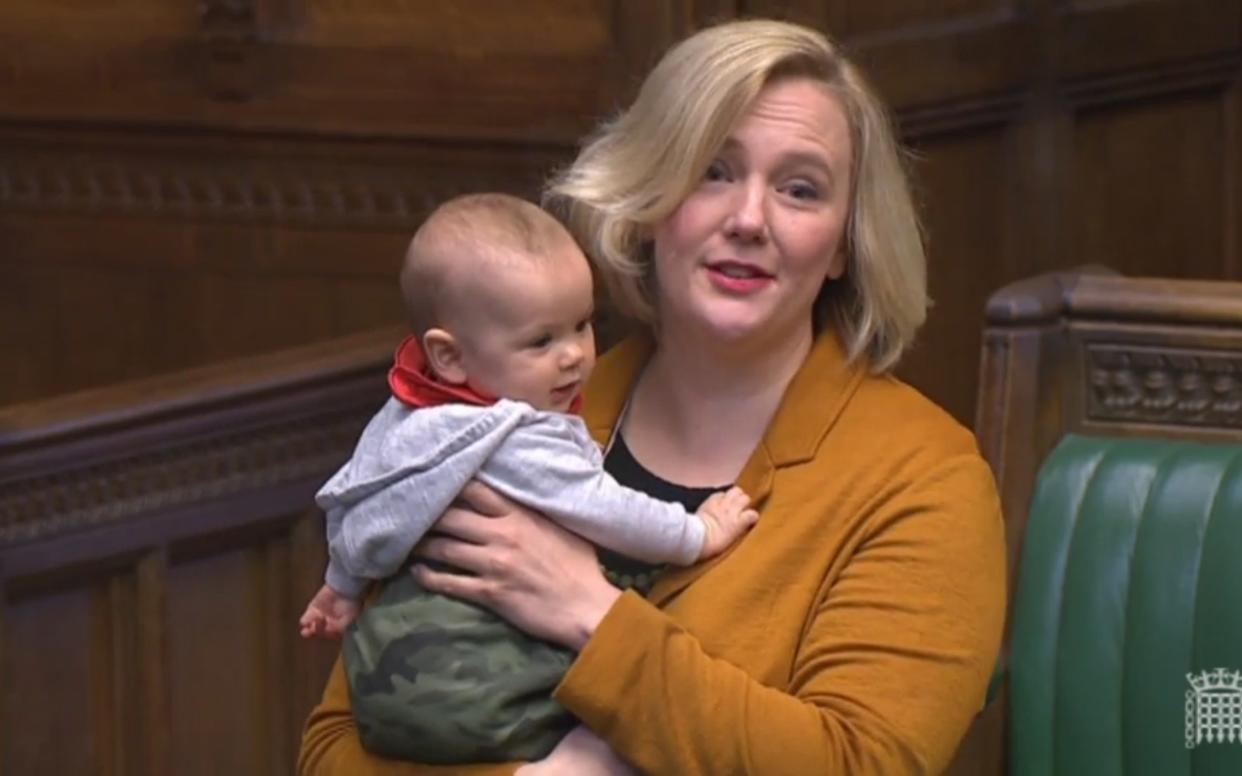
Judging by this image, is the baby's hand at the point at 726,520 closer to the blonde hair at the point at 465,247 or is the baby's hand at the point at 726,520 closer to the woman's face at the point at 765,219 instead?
the woman's face at the point at 765,219

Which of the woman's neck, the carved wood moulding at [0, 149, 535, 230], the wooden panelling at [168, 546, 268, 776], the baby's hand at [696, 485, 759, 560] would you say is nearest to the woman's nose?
the woman's neck

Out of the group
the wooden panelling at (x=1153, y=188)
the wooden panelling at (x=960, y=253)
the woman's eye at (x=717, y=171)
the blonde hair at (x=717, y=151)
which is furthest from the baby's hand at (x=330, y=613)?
the wooden panelling at (x=1153, y=188)

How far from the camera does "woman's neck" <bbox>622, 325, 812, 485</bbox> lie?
2604 millimetres

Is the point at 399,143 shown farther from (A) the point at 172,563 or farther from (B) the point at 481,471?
(B) the point at 481,471

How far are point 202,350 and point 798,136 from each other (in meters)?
2.11

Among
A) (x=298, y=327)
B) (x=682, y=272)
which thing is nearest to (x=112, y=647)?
(x=298, y=327)

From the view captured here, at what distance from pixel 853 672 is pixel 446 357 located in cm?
46

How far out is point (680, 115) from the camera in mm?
2541

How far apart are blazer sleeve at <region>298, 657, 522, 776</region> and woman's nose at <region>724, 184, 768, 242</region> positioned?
0.53 m

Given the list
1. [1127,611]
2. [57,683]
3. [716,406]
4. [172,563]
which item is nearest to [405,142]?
[172,563]

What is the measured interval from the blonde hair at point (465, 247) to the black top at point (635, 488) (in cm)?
29

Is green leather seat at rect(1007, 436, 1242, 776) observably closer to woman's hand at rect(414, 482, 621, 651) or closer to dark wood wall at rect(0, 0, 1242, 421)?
woman's hand at rect(414, 482, 621, 651)

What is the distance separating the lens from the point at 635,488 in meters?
2.61

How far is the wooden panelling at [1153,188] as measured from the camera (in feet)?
14.5
